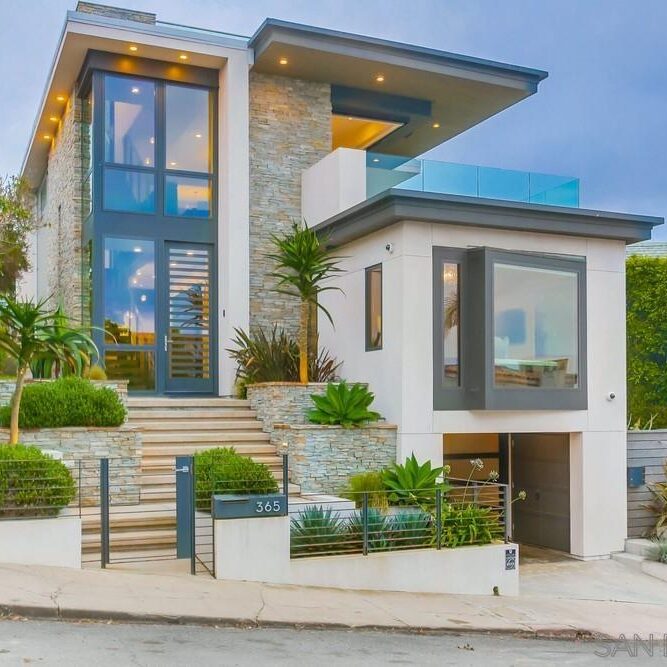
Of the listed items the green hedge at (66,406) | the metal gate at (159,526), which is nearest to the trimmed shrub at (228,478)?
the metal gate at (159,526)

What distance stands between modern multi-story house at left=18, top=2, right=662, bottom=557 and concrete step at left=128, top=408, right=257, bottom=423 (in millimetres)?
1869

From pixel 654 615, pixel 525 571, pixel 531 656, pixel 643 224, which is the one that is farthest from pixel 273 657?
pixel 643 224

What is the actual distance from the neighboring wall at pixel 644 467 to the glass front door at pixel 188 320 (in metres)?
7.88

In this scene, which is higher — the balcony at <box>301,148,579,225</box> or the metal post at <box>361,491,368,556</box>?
the balcony at <box>301,148,579,225</box>

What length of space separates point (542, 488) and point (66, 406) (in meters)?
8.20

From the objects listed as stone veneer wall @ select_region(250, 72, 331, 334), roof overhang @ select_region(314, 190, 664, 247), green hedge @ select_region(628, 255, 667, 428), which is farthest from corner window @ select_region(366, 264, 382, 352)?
green hedge @ select_region(628, 255, 667, 428)

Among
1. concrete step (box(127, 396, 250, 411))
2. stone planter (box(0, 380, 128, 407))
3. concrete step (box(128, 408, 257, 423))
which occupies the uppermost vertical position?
stone planter (box(0, 380, 128, 407))

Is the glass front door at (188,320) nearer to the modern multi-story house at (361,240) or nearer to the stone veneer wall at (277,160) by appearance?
the modern multi-story house at (361,240)

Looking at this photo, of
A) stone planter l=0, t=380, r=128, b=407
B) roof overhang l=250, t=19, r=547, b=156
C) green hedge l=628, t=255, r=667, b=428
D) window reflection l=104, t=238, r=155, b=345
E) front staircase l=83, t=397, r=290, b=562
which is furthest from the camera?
green hedge l=628, t=255, r=667, b=428

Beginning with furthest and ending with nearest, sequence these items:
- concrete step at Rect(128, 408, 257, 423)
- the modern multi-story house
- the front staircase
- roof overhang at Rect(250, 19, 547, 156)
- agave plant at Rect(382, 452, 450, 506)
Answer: roof overhang at Rect(250, 19, 547, 156), concrete step at Rect(128, 408, 257, 423), the modern multi-story house, agave plant at Rect(382, 452, 450, 506), the front staircase

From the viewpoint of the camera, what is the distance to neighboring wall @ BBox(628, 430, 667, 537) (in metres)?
14.8

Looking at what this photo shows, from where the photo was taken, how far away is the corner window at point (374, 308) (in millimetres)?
14250

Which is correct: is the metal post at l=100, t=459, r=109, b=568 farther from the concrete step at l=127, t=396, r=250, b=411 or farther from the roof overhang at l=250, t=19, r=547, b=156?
the roof overhang at l=250, t=19, r=547, b=156

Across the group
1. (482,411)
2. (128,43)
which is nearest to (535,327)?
(482,411)
